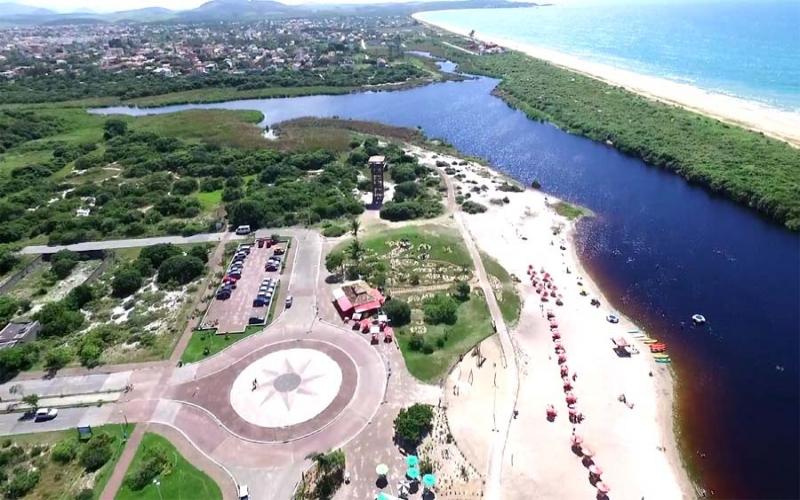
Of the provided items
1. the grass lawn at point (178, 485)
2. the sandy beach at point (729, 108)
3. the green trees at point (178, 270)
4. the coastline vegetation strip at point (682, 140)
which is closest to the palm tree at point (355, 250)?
the green trees at point (178, 270)

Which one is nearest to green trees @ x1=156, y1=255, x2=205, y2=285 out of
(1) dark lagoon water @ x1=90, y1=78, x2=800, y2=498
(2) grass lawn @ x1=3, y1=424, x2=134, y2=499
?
(2) grass lawn @ x1=3, y1=424, x2=134, y2=499

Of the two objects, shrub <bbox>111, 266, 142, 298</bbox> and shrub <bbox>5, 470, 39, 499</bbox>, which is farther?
shrub <bbox>111, 266, 142, 298</bbox>

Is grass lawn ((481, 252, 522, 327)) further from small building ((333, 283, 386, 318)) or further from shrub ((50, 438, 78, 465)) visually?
shrub ((50, 438, 78, 465))

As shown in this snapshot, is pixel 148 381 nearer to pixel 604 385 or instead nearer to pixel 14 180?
pixel 604 385

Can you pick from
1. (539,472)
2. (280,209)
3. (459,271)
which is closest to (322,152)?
(280,209)

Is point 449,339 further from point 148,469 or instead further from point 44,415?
point 44,415

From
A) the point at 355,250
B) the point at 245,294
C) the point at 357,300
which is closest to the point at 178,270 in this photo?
the point at 245,294
